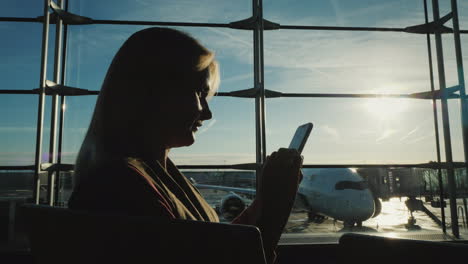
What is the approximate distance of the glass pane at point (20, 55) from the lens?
2881 millimetres

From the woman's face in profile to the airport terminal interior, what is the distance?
1867mm

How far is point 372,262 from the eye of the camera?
1.10ft

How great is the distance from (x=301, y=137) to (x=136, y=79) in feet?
2.03

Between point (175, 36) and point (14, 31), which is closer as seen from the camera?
point (175, 36)

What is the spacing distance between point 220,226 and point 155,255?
9 centimetres

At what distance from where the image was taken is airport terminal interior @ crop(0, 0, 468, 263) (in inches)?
108

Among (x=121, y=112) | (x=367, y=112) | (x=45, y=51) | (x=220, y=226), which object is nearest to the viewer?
(x=220, y=226)

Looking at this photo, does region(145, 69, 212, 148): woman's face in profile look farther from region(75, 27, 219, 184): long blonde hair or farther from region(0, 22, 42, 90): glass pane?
region(0, 22, 42, 90): glass pane

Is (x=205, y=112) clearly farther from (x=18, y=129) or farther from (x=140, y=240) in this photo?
(x=18, y=129)

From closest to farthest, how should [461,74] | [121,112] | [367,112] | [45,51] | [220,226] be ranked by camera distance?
1. [220,226]
2. [121,112]
3. [45,51]
4. [461,74]
5. [367,112]

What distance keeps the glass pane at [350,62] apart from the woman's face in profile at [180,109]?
255cm

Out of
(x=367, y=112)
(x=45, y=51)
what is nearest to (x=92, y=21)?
(x=45, y=51)

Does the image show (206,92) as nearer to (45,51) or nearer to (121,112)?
(121,112)

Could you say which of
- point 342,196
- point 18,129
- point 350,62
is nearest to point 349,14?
point 350,62
